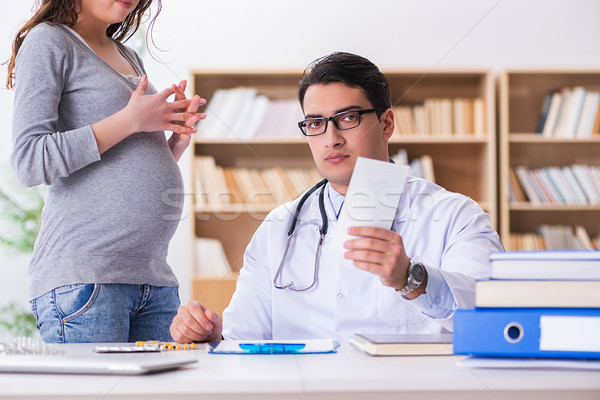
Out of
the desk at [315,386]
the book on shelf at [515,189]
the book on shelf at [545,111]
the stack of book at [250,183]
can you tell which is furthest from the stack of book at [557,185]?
the desk at [315,386]

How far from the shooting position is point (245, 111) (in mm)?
3273

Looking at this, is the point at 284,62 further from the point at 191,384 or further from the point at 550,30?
the point at 191,384

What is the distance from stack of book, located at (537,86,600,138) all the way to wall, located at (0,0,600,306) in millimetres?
343

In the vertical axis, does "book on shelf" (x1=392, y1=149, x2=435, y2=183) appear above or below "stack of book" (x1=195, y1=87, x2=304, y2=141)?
below

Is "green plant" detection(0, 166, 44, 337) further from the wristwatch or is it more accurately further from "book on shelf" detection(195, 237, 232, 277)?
the wristwatch

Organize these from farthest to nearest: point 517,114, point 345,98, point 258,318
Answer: point 517,114 < point 345,98 < point 258,318

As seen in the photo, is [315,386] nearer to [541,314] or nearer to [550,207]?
[541,314]

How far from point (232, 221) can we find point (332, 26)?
131 cm

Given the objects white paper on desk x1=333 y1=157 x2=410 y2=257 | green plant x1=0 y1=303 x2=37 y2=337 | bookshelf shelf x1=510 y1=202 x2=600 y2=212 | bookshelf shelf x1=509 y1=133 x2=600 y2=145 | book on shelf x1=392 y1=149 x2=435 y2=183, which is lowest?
green plant x1=0 y1=303 x2=37 y2=337

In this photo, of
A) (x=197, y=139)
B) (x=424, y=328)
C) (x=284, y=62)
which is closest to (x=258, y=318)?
(x=424, y=328)

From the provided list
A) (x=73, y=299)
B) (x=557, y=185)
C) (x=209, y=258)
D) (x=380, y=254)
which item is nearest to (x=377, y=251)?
(x=380, y=254)

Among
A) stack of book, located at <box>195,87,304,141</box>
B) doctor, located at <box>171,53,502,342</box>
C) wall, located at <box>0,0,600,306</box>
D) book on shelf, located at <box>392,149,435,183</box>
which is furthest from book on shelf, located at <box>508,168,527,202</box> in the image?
doctor, located at <box>171,53,502,342</box>

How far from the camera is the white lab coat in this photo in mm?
1274

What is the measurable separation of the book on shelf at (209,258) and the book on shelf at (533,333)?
258cm
